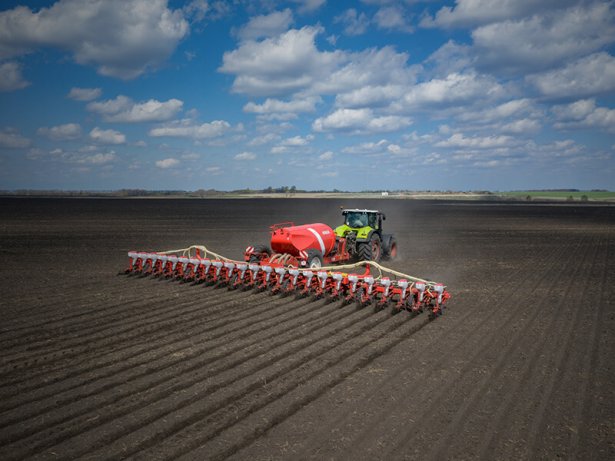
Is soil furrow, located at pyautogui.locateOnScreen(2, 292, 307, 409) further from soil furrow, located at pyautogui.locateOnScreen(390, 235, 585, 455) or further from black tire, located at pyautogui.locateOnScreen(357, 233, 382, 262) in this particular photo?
black tire, located at pyautogui.locateOnScreen(357, 233, 382, 262)

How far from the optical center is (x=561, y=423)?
5121 mm

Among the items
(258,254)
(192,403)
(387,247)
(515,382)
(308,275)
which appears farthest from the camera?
(387,247)

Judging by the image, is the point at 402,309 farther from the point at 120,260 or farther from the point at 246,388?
the point at 120,260

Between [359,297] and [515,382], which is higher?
[359,297]

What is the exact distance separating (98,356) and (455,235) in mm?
23932

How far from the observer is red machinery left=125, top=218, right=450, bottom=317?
997cm

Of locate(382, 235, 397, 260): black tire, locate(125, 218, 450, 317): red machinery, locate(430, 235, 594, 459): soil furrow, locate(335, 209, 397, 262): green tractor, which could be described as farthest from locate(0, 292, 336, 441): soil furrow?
locate(382, 235, 397, 260): black tire

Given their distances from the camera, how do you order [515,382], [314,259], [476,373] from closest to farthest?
[515,382] → [476,373] → [314,259]

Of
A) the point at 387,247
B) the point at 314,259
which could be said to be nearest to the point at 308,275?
the point at 314,259

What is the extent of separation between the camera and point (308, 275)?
431 inches

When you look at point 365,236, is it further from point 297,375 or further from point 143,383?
point 143,383

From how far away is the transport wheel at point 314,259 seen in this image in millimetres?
12422

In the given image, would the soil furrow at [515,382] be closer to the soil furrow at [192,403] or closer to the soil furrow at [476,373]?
the soil furrow at [476,373]

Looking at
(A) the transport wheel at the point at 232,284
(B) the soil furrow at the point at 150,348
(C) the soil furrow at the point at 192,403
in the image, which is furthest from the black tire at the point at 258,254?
(C) the soil furrow at the point at 192,403
